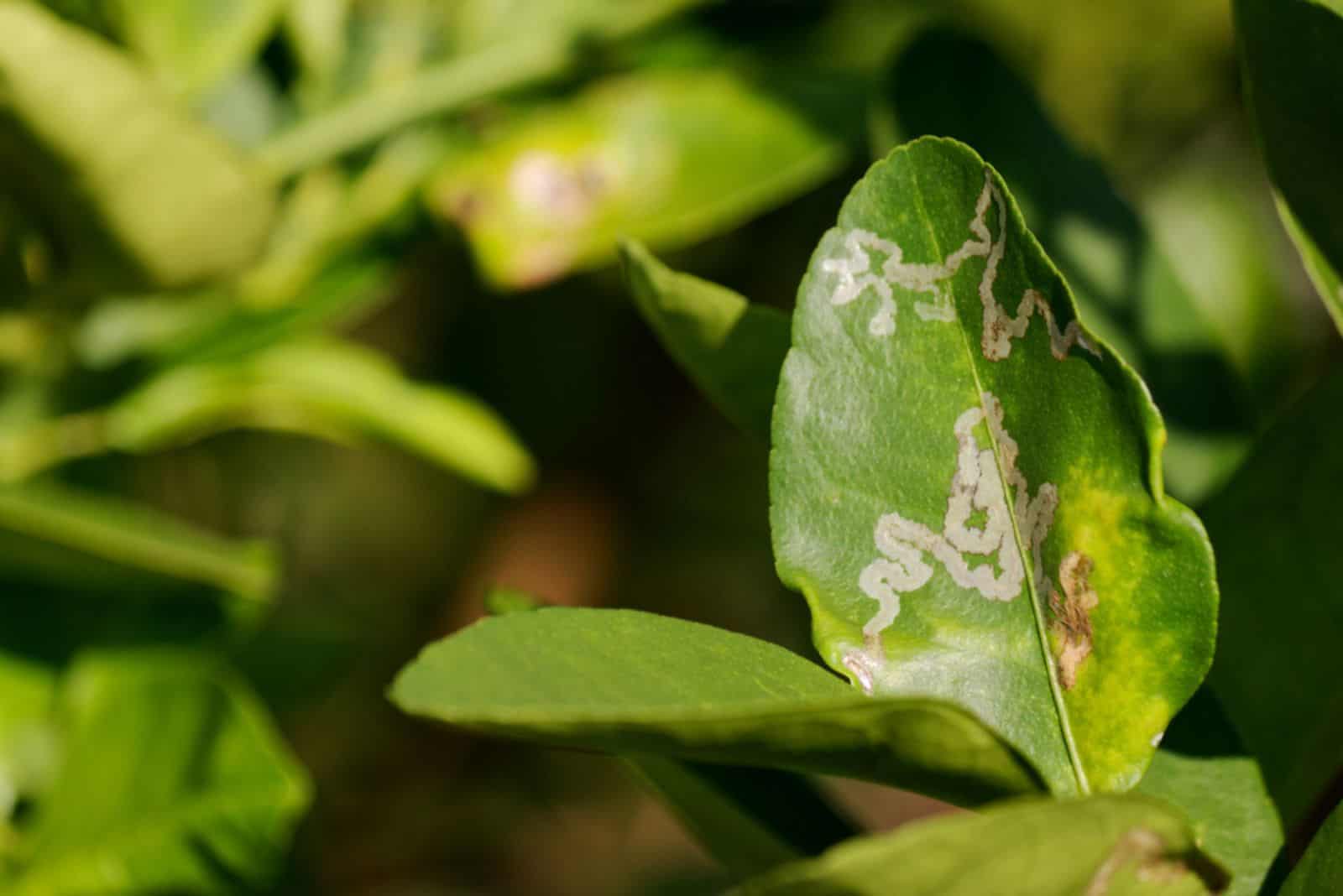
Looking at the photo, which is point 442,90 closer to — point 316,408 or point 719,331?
point 316,408

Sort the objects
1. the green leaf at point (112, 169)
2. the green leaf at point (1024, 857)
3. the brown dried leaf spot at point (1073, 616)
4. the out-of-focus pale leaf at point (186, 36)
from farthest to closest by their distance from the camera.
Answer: the out-of-focus pale leaf at point (186, 36)
the green leaf at point (112, 169)
the brown dried leaf spot at point (1073, 616)
the green leaf at point (1024, 857)

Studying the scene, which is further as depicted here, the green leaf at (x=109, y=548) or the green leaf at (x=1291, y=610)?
the green leaf at (x=109, y=548)

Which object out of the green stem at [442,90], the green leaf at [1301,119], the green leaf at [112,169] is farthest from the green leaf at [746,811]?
the green stem at [442,90]

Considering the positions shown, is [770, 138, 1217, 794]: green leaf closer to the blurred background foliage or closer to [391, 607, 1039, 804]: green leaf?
[391, 607, 1039, 804]: green leaf

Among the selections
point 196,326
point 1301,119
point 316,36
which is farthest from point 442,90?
point 1301,119

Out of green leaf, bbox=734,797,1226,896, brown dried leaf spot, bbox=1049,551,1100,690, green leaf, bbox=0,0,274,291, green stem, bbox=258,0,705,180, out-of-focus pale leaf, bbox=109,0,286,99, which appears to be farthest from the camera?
green stem, bbox=258,0,705,180

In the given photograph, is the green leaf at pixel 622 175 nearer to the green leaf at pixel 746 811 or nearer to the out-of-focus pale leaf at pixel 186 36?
the out-of-focus pale leaf at pixel 186 36

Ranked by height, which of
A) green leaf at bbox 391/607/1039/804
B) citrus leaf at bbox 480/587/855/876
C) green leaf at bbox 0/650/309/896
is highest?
green leaf at bbox 391/607/1039/804

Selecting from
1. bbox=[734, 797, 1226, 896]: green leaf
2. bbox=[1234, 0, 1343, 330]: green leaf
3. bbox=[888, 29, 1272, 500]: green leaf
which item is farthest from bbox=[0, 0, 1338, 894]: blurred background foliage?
bbox=[734, 797, 1226, 896]: green leaf

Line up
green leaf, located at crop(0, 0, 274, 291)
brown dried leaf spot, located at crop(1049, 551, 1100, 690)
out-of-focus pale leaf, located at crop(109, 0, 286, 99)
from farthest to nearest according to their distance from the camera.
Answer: out-of-focus pale leaf, located at crop(109, 0, 286, 99) → green leaf, located at crop(0, 0, 274, 291) → brown dried leaf spot, located at crop(1049, 551, 1100, 690)
